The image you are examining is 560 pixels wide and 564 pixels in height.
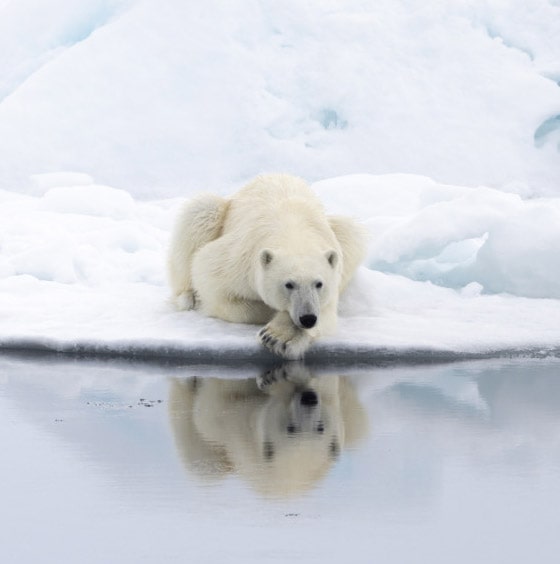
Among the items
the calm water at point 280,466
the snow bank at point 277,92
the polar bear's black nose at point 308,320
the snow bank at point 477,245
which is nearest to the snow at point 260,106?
the snow bank at point 277,92

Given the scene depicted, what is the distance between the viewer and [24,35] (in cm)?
1702

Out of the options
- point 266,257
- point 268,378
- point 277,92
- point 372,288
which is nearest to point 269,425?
point 268,378

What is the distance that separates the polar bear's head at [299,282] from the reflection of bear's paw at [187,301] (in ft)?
2.98

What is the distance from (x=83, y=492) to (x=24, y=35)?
48.7ft

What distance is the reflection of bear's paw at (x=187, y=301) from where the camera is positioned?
627 centimetres

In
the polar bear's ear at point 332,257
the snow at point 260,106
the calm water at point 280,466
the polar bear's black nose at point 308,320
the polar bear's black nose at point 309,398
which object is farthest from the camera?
the snow at point 260,106

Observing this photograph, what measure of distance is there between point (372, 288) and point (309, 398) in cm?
217

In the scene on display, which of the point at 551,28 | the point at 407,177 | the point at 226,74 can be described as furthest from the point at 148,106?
the point at 551,28

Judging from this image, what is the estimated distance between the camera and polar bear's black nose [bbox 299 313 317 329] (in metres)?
5.04

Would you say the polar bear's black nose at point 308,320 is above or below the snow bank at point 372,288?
above

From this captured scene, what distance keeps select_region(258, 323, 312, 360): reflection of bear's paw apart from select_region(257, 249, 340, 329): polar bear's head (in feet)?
0.36

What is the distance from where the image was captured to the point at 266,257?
5340mm

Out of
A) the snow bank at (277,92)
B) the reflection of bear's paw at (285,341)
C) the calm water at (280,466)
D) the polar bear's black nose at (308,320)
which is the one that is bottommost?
the snow bank at (277,92)

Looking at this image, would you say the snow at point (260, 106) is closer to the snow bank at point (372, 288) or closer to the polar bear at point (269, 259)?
the snow bank at point (372, 288)
